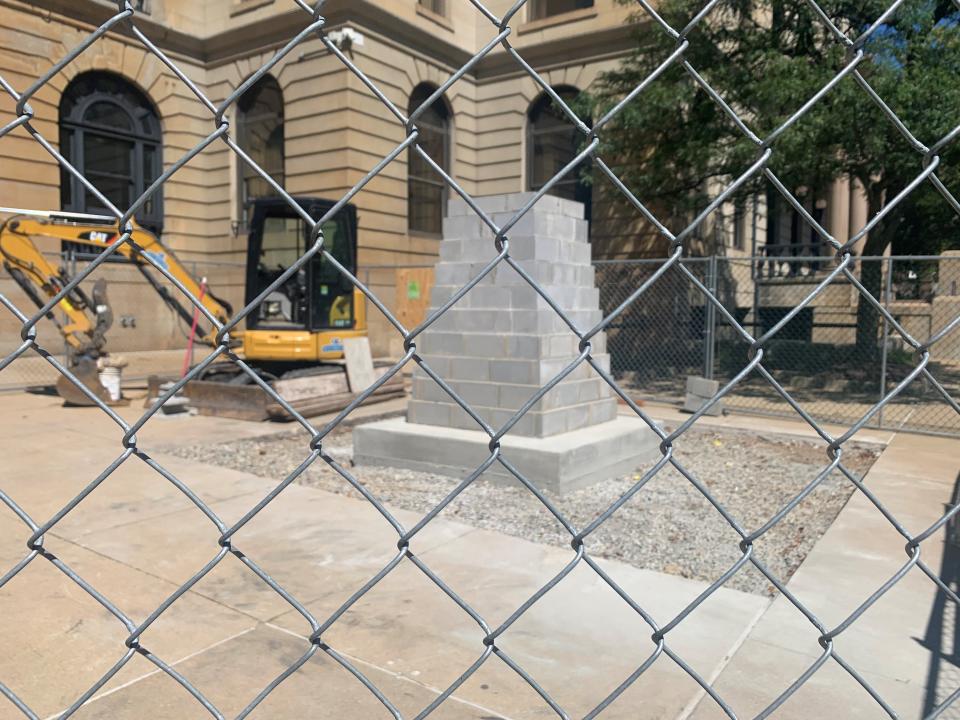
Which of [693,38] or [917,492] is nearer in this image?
[917,492]

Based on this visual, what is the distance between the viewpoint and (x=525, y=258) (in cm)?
687

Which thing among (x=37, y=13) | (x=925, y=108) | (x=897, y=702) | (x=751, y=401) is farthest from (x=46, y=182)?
(x=897, y=702)

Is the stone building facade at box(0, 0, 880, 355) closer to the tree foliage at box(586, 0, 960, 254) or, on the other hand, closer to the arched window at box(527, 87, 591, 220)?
the arched window at box(527, 87, 591, 220)

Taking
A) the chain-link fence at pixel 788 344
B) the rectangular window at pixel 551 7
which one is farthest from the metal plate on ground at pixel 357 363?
the rectangular window at pixel 551 7

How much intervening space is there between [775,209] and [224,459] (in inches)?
603

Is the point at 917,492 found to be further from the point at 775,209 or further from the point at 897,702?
the point at 775,209

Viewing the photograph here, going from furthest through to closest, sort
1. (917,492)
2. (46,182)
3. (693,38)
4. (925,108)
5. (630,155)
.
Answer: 1. (46,182)
2. (630,155)
3. (693,38)
4. (925,108)
5. (917,492)

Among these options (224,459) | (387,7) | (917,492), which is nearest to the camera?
(917,492)

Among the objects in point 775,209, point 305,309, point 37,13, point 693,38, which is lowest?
point 305,309

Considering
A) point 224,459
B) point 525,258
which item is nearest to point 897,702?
point 525,258

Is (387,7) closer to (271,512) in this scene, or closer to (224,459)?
(224,459)

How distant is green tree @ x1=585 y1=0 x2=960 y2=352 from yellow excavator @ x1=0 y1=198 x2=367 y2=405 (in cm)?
604

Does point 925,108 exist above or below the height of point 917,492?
above

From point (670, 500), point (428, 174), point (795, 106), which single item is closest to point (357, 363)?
point (670, 500)
